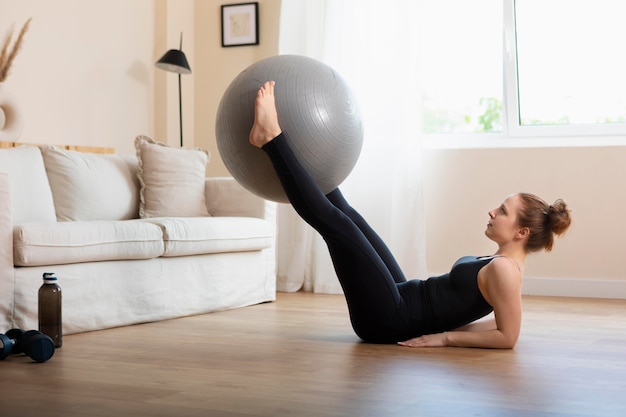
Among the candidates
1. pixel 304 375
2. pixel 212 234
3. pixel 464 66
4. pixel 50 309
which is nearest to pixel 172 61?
pixel 212 234

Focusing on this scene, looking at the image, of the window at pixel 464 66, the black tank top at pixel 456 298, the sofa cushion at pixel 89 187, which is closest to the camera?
the black tank top at pixel 456 298

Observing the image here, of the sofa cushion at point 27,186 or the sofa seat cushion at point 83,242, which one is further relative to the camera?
the sofa cushion at point 27,186

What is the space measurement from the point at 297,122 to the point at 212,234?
1.44m

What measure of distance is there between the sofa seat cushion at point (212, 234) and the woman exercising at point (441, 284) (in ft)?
3.65

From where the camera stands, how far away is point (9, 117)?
4.27m

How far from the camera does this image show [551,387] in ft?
7.31

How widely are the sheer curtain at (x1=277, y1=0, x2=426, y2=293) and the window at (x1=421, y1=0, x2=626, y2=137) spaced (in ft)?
0.72

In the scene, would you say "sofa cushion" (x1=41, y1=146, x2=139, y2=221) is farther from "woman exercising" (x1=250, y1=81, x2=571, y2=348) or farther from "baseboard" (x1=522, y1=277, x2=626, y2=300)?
"baseboard" (x1=522, y1=277, x2=626, y2=300)

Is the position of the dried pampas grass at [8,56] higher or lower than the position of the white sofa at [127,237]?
higher

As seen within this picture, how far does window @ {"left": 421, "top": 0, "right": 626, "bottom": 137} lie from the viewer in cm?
506

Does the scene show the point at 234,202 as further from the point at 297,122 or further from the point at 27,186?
the point at 297,122

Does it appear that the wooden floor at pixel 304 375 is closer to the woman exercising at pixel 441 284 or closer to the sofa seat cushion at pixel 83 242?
the woman exercising at pixel 441 284

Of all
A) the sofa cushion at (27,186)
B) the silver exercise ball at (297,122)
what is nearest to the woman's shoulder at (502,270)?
the silver exercise ball at (297,122)

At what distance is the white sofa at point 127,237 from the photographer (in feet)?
10.2
